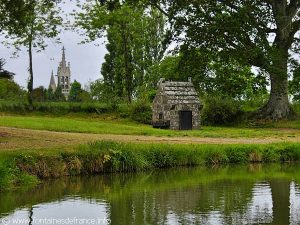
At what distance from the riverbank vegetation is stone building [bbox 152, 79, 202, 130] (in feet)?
50.9

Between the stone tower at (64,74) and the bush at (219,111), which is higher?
the stone tower at (64,74)

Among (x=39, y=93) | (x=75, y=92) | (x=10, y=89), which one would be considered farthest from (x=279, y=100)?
(x=10, y=89)

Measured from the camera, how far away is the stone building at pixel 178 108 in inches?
1665

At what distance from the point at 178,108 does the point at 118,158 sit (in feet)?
68.6

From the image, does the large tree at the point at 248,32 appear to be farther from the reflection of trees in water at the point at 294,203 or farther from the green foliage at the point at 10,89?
the green foliage at the point at 10,89

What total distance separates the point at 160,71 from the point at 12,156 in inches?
2066

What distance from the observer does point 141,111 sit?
158 feet

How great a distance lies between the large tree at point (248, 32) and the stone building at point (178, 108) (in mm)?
3767

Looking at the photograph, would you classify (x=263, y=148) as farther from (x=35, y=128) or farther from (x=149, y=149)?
(x=35, y=128)

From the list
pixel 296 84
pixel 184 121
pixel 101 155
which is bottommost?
pixel 101 155

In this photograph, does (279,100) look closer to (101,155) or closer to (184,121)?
(184,121)

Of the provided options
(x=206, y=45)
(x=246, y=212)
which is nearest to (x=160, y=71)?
(x=206, y=45)

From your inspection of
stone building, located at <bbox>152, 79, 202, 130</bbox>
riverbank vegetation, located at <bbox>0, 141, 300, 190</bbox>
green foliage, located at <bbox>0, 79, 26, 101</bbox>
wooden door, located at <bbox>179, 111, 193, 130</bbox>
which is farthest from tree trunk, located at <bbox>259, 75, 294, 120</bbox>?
green foliage, located at <bbox>0, 79, 26, 101</bbox>

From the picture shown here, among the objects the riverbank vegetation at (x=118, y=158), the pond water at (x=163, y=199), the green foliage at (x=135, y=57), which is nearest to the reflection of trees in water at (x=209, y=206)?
the pond water at (x=163, y=199)
